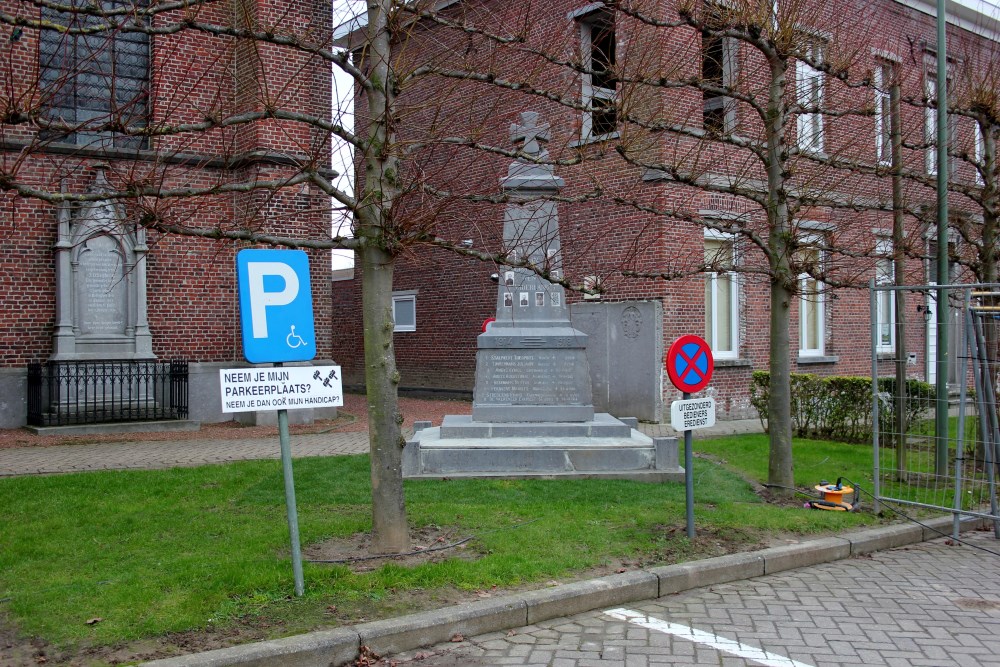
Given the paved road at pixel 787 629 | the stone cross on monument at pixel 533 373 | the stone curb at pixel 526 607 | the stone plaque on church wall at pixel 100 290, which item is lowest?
the paved road at pixel 787 629

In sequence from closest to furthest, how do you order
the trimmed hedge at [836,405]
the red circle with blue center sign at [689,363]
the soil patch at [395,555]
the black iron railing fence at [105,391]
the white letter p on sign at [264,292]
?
the white letter p on sign at [264,292], the soil patch at [395,555], the red circle with blue center sign at [689,363], the trimmed hedge at [836,405], the black iron railing fence at [105,391]

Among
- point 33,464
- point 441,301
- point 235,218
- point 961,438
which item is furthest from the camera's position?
point 441,301

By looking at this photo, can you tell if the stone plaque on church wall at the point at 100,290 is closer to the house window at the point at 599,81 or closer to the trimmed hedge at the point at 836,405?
the house window at the point at 599,81

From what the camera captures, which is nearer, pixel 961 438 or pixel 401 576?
pixel 401 576

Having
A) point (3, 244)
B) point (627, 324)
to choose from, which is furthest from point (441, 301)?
point (3, 244)

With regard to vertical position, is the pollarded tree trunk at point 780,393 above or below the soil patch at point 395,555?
above

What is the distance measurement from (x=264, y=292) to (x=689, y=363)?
365 cm

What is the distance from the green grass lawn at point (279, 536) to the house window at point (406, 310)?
12.3 metres

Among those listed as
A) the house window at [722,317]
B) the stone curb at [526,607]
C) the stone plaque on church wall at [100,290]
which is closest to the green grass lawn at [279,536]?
the stone curb at [526,607]

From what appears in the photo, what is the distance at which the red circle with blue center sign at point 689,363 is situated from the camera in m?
7.26

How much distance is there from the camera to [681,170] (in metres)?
14.8

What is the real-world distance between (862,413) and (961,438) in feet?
18.8

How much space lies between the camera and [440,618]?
5367 millimetres

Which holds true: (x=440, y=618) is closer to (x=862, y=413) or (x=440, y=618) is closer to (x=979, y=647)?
(x=979, y=647)
